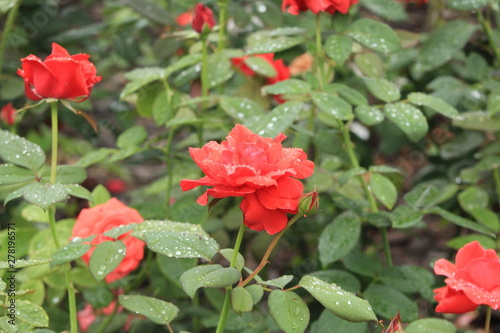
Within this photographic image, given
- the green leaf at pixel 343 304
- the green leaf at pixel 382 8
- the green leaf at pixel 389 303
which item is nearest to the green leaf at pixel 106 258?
the green leaf at pixel 343 304

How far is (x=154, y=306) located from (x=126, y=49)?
1281 millimetres

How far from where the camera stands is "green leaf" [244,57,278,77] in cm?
155

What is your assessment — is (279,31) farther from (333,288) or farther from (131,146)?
(333,288)

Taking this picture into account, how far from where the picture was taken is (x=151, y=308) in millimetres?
1065

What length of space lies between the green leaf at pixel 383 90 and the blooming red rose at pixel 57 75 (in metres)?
0.61

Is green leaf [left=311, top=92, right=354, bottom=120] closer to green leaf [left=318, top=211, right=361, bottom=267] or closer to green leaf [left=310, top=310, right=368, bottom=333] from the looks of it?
green leaf [left=318, top=211, right=361, bottom=267]

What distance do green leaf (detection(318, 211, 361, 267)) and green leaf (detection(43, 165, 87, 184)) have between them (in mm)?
494

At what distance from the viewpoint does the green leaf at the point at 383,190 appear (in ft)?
4.31

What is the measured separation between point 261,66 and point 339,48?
0.28 metres

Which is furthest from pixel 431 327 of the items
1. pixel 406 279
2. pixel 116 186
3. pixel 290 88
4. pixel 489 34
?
pixel 116 186

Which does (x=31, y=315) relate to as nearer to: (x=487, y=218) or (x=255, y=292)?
(x=255, y=292)

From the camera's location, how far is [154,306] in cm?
107

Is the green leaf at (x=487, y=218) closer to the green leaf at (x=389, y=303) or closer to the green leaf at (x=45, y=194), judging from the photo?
the green leaf at (x=389, y=303)

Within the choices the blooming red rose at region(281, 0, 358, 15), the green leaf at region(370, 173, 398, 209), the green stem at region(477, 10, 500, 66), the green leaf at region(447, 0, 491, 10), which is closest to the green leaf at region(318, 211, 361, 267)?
the green leaf at region(370, 173, 398, 209)
